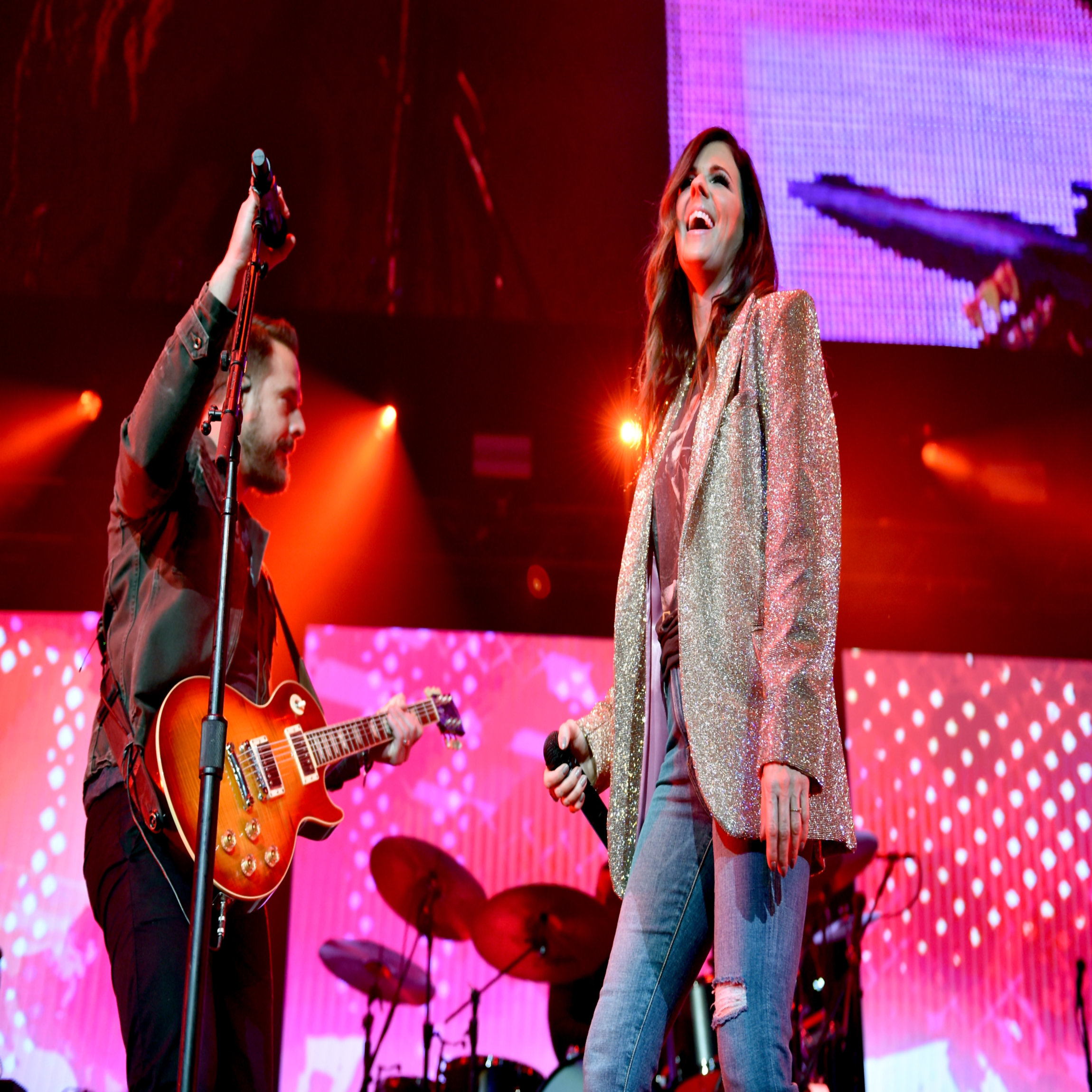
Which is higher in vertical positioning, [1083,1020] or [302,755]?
[302,755]

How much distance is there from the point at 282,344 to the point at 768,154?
2609 mm

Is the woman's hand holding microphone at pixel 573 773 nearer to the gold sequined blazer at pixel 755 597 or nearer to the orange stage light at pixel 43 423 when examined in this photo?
the gold sequined blazer at pixel 755 597

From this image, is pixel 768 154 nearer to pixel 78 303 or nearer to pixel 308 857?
pixel 78 303

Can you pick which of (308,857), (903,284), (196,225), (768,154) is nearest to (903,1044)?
(308,857)

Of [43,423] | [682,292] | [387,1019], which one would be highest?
[43,423]

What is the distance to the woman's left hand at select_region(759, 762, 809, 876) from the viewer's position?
55.0 inches

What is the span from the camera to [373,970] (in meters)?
4.91

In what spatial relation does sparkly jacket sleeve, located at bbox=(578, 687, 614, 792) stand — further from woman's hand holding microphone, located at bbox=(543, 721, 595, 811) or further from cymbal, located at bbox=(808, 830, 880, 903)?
cymbal, located at bbox=(808, 830, 880, 903)

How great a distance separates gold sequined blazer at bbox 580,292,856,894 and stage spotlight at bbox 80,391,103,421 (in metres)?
4.93

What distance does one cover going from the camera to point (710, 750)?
1527 mm

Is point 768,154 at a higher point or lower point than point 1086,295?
higher

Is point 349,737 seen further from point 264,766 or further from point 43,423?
point 43,423

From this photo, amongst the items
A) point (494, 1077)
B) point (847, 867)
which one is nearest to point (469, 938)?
point (494, 1077)

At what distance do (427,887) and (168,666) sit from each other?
2.81m
